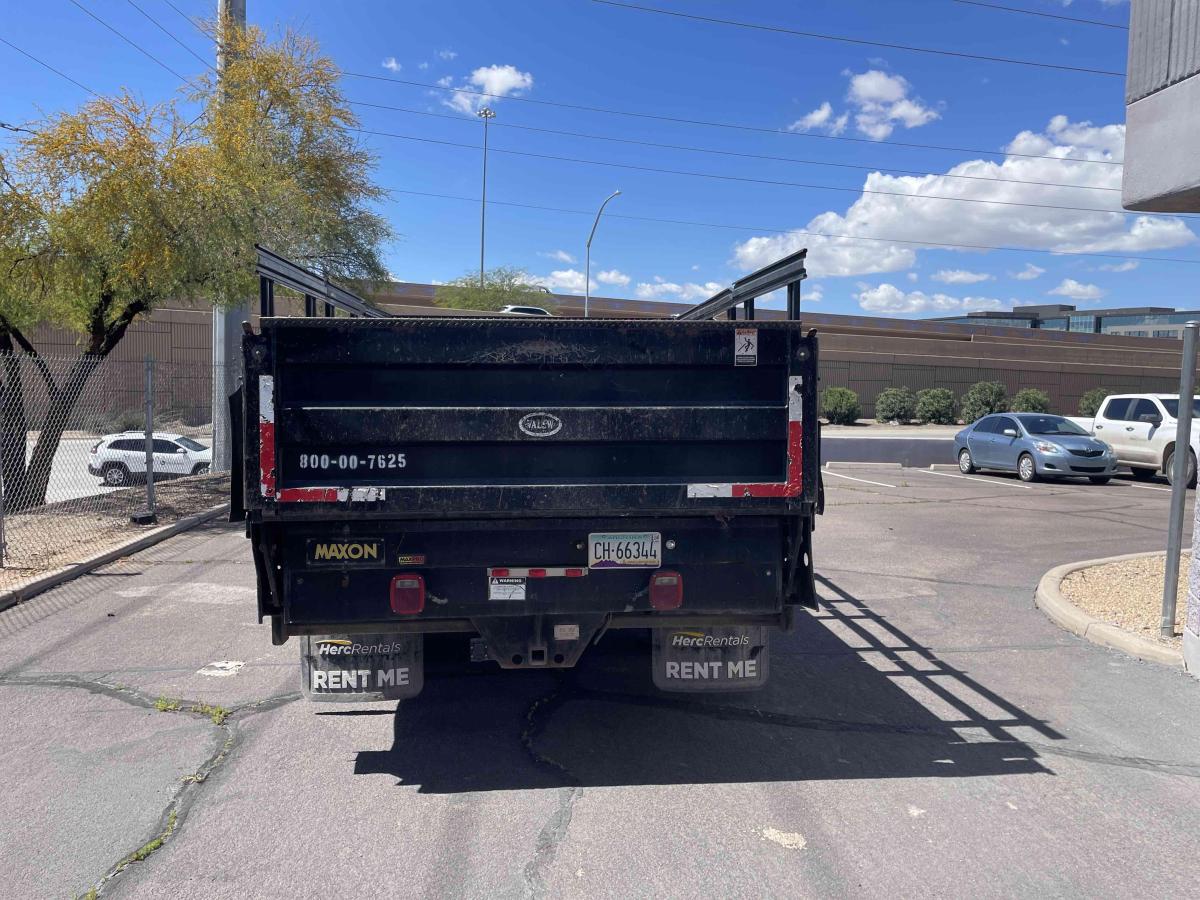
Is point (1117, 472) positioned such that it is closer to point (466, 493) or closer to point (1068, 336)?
point (466, 493)

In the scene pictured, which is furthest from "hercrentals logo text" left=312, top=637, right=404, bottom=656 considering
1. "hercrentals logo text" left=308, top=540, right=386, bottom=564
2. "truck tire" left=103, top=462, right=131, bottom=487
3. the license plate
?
"truck tire" left=103, top=462, right=131, bottom=487

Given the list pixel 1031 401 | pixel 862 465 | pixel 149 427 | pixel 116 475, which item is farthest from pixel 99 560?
pixel 1031 401

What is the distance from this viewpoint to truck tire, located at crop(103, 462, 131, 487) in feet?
54.1

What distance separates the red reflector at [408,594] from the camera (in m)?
4.39

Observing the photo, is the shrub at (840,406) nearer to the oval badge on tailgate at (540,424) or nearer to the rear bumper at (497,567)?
the rear bumper at (497,567)

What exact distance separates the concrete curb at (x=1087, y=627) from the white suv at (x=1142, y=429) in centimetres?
1084

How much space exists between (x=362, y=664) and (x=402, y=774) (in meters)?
0.59

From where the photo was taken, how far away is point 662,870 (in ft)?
12.0

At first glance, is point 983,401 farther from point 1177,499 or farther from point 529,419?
point 529,419

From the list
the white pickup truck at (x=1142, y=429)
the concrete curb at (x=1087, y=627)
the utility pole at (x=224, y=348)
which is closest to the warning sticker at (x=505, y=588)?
the concrete curb at (x=1087, y=627)

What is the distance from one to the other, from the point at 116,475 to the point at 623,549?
15281 millimetres

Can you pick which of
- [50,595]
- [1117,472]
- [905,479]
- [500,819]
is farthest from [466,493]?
[1117,472]

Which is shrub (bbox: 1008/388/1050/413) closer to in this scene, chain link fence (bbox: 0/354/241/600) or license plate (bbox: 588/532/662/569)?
chain link fence (bbox: 0/354/241/600)

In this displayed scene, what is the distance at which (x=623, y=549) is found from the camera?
4457mm
